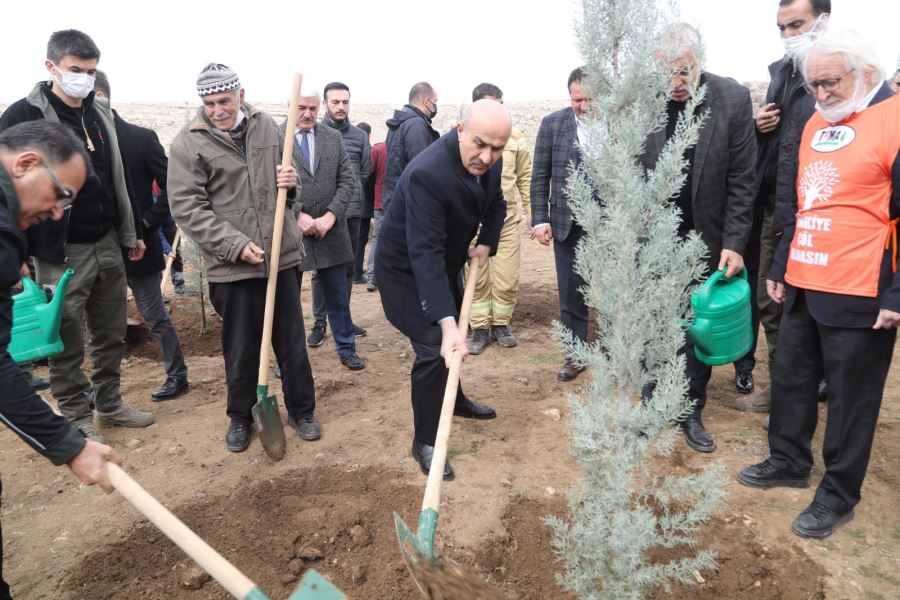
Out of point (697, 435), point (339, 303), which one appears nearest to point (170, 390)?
point (339, 303)

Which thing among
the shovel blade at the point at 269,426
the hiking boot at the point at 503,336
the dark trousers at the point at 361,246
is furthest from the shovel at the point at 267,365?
the dark trousers at the point at 361,246

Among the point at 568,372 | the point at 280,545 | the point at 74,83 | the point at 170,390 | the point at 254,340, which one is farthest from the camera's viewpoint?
the point at 568,372

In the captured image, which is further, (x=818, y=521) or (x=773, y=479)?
(x=773, y=479)

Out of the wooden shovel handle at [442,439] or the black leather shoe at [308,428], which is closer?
the wooden shovel handle at [442,439]

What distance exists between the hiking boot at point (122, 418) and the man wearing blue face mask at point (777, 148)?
4.17 meters

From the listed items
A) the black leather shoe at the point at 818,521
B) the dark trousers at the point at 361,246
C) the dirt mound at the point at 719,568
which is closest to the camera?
the dirt mound at the point at 719,568

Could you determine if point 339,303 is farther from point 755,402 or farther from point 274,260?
point 755,402

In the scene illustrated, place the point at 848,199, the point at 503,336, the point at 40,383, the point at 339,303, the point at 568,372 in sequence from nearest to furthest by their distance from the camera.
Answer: the point at 848,199 → the point at 568,372 → the point at 40,383 → the point at 339,303 → the point at 503,336

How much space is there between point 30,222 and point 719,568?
3069 millimetres

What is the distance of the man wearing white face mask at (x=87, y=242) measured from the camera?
3.63 metres

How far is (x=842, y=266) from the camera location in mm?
2729

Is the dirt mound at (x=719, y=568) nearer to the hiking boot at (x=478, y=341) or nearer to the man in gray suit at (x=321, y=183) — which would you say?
the hiking boot at (x=478, y=341)

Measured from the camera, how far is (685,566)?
219 cm

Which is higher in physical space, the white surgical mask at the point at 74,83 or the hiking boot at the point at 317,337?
the white surgical mask at the point at 74,83
